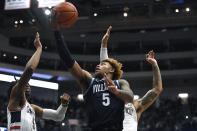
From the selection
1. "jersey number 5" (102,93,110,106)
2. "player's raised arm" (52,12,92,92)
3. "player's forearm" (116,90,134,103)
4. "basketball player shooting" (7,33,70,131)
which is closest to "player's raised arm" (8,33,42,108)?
"basketball player shooting" (7,33,70,131)

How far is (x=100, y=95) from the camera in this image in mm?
2877

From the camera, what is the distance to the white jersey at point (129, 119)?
9.93ft

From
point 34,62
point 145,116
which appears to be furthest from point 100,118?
point 145,116

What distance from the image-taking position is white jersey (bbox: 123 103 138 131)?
9.93 ft

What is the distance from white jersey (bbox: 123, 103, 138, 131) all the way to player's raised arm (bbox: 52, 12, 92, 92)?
0.52 metres

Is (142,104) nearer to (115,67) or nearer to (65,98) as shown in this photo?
(115,67)

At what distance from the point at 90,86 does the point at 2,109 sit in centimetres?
1432

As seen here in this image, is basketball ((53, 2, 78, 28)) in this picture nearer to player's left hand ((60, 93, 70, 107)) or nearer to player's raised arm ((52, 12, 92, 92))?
player's raised arm ((52, 12, 92, 92))

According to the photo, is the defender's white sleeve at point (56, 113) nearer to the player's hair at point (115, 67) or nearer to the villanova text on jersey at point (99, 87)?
the player's hair at point (115, 67)

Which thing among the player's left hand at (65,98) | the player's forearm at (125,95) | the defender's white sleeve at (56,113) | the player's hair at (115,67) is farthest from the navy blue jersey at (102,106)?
the defender's white sleeve at (56,113)

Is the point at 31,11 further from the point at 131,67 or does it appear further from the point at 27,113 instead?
the point at 27,113

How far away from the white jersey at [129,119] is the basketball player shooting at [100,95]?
0.64 feet

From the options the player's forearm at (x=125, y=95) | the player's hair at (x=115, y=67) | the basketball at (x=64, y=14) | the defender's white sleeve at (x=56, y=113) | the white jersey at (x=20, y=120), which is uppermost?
the basketball at (x=64, y=14)

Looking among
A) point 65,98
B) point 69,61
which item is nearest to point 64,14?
point 69,61
